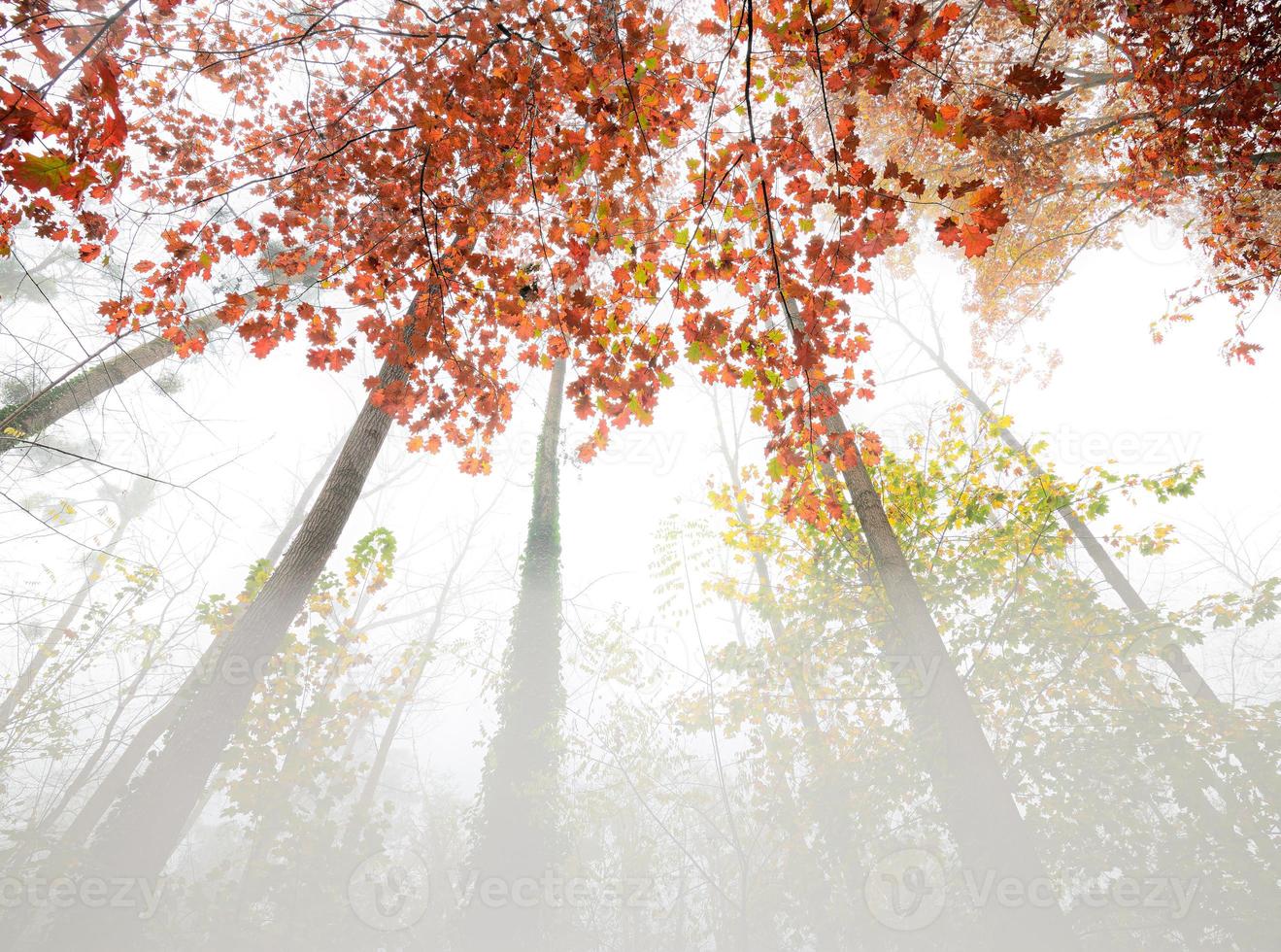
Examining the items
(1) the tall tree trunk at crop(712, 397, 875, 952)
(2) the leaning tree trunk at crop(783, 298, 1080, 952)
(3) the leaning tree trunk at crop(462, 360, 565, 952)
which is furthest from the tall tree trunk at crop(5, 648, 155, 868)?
(2) the leaning tree trunk at crop(783, 298, 1080, 952)

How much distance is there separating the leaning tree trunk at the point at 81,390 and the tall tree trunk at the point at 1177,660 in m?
9.43

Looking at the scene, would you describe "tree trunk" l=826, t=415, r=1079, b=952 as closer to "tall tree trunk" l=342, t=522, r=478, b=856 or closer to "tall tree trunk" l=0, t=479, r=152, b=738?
"tall tree trunk" l=0, t=479, r=152, b=738

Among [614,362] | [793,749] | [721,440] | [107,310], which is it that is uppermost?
[721,440]

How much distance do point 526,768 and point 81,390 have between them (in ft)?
24.5

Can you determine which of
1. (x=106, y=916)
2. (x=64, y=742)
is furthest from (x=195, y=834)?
(x=106, y=916)

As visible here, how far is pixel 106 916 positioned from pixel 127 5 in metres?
6.85

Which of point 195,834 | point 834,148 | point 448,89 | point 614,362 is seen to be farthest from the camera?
point 195,834

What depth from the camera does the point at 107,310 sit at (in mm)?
3820

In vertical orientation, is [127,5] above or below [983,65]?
below

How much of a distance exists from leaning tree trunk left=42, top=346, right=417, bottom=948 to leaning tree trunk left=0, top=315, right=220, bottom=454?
6.76 feet

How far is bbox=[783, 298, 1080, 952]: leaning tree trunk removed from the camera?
10.9ft

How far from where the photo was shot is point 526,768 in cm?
724

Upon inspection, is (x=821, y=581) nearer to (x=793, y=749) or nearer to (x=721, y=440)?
(x=793, y=749)

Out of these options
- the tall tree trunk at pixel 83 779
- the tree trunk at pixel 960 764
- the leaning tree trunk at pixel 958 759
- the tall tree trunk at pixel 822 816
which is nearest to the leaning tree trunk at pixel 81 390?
the tall tree trunk at pixel 83 779
